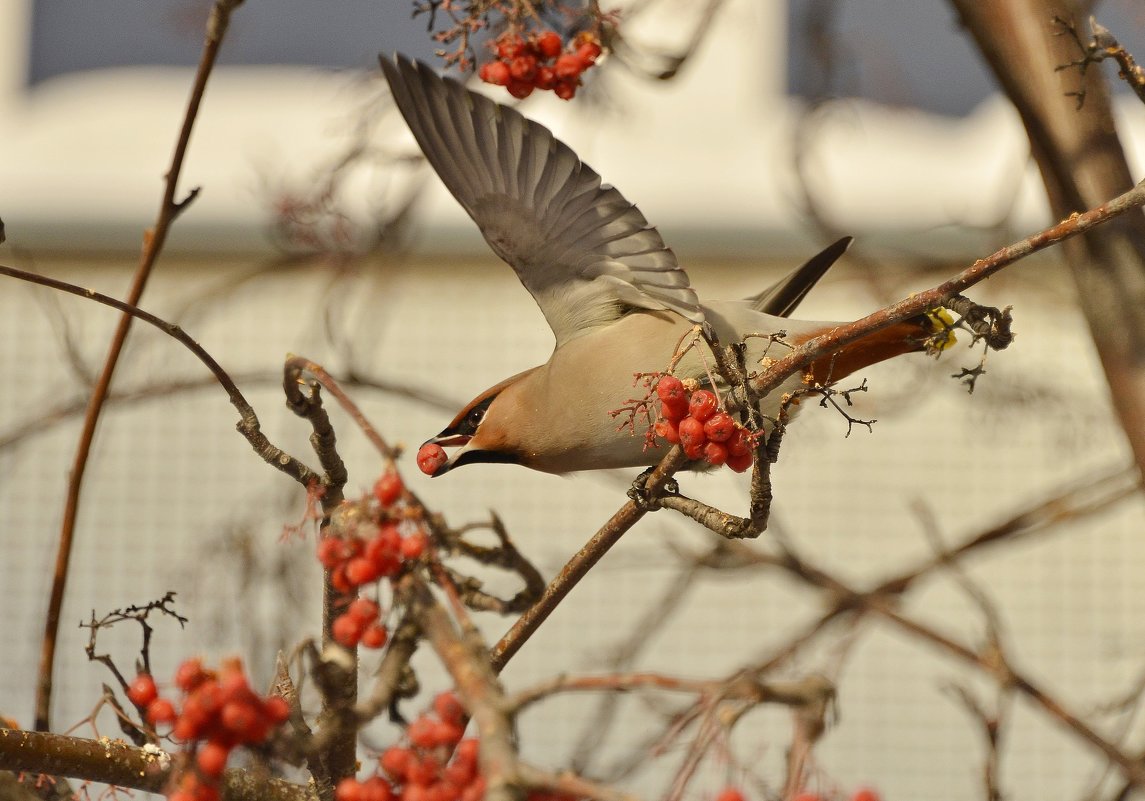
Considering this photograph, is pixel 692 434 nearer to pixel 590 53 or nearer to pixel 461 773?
pixel 461 773

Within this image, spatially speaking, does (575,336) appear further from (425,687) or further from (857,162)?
(857,162)

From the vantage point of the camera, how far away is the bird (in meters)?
1.78

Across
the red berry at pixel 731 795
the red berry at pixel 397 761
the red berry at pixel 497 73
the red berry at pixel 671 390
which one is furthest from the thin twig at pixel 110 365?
the red berry at pixel 731 795

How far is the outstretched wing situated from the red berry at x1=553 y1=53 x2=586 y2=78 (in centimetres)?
18

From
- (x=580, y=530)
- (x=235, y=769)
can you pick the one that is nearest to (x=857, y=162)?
(x=580, y=530)

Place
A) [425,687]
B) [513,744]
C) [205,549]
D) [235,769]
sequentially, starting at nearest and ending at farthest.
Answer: [513,744] < [235,769] < [205,549] < [425,687]

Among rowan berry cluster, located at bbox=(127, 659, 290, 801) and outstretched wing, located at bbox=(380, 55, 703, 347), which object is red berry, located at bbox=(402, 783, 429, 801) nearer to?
rowan berry cluster, located at bbox=(127, 659, 290, 801)

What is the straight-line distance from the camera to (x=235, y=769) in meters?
1.12

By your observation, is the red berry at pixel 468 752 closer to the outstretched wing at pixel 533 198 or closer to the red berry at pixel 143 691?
the red berry at pixel 143 691

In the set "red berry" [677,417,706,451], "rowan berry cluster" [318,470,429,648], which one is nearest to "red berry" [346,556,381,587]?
"rowan berry cluster" [318,470,429,648]

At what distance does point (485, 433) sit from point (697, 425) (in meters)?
0.71

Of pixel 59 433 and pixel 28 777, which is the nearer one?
pixel 28 777

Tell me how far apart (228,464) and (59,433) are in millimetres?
646

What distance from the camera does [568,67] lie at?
155cm
